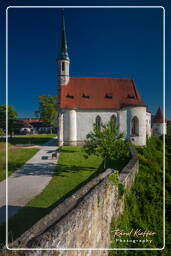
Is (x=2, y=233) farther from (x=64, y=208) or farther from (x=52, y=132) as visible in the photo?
(x=52, y=132)

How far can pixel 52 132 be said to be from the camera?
33.6 meters

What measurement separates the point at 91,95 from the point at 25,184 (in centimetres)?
1589

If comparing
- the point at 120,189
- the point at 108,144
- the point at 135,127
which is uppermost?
the point at 135,127

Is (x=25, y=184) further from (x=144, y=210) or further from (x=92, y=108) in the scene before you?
(x=92, y=108)

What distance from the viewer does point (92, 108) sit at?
22.1 meters

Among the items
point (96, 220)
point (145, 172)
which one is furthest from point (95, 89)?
point (96, 220)

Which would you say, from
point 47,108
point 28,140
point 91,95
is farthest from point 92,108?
point 28,140

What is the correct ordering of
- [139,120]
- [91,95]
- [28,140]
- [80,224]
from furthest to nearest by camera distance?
[28,140] < [139,120] < [91,95] < [80,224]

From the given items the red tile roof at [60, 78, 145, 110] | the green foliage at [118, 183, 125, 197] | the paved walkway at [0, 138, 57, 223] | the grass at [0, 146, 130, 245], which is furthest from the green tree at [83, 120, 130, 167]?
the red tile roof at [60, 78, 145, 110]

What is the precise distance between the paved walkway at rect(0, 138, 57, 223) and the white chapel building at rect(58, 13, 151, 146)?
928cm

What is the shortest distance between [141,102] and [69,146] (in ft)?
39.9

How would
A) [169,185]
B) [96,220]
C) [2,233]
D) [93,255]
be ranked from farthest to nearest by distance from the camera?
1. [169,185]
2. [2,233]
3. [96,220]
4. [93,255]

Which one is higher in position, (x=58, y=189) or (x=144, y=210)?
(x=58, y=189)

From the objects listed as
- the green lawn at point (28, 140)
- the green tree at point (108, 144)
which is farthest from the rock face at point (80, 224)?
the green lawn at point (28, 140)
